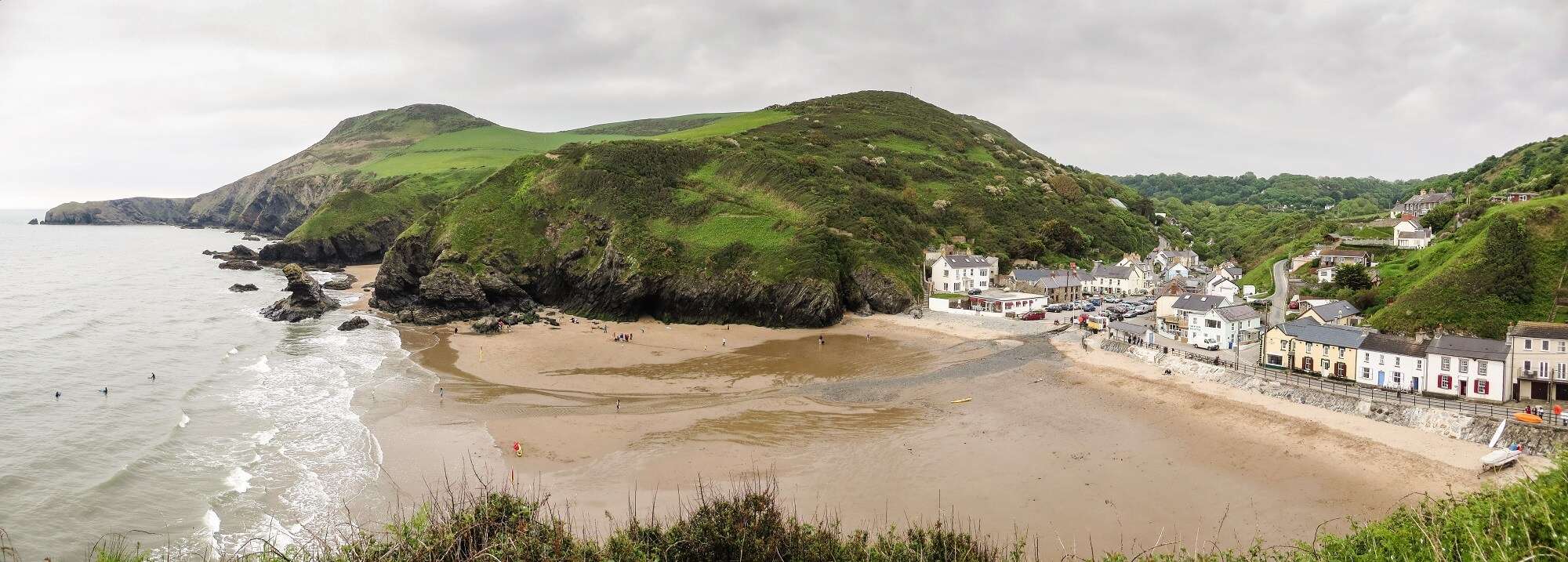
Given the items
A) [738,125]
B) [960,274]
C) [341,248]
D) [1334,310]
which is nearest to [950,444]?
[1334,310]

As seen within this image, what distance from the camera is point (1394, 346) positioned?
1277 inches

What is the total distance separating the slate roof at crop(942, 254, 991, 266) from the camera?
228 feet

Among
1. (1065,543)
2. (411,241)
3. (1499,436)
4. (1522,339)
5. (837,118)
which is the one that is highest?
(837,118)

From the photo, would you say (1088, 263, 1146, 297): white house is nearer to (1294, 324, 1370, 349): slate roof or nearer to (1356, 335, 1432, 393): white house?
(1294, 324, 1370, 349): slate roof

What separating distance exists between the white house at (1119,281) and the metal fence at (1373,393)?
35.9m

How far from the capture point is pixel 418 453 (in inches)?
1104

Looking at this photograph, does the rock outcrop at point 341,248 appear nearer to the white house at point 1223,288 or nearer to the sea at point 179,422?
the sea at point 179,422

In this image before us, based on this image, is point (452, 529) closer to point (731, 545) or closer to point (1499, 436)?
point (731, 545)

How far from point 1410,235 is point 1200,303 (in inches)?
1212

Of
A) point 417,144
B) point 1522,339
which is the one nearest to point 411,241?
point 1522,339

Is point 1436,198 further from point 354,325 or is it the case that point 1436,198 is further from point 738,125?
point 354,325

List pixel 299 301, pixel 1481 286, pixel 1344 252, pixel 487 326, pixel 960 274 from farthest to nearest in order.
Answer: pixel 960 274 → pixel 299 301 → pixel 1344 252 → pixel 487 326 → pixel 1481 286

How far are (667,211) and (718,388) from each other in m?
37.9

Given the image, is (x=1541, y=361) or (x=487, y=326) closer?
(x=1541, y=361)
